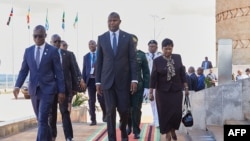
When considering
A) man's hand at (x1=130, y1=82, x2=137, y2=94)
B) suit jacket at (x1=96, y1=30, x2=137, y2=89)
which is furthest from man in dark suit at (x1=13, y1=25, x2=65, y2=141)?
man's hand at (x1=130, y1=82, x2=137, y2=94)

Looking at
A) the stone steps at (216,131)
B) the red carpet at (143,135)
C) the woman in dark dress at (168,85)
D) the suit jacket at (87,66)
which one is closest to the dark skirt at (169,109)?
the woman in dark dress at (168,85)

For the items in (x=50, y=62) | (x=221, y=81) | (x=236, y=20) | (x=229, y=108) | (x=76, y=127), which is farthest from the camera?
(x=236, y=20)

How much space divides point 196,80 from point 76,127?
481cm

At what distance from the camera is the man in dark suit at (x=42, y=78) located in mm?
7535

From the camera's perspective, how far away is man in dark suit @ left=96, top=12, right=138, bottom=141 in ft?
25.8

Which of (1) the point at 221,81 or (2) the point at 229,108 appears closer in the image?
(2) the point at 229,108

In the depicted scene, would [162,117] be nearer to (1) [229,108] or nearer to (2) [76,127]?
(1) [229,108]

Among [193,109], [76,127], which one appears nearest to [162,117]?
[193,109]

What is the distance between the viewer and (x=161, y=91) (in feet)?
28.1

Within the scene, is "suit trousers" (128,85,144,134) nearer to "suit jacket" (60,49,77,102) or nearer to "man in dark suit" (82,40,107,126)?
"suit jacket" (60,49,77,102)

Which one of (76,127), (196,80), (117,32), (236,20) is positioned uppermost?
(236,20)

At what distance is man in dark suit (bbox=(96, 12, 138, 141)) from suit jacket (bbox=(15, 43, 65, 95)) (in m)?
0.71

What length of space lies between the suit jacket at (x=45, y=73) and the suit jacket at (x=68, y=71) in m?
1.52

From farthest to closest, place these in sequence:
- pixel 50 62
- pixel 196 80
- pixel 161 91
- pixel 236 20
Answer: pixel 236 20
pixel 196 80
pixel 161 91
pixel 50 62
